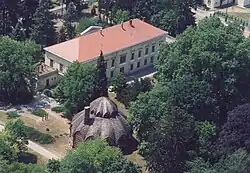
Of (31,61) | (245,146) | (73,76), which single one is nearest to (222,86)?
(245,146)

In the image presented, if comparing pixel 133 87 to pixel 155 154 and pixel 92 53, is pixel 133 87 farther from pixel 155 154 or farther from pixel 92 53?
pixel 155 154

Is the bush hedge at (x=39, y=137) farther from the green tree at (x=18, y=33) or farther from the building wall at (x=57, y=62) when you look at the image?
the green tree at (x=18, y=33)

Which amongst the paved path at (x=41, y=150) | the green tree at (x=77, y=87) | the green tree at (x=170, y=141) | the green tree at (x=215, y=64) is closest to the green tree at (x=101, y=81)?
the green tree at (x=77, y=87)

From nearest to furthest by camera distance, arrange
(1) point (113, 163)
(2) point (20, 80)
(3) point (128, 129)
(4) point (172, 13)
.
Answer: (1) point (113, 163), (3) point (128, 129), (2) point (20, 80), (4) point (172, 13)

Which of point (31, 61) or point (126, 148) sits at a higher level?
point (31, 61)

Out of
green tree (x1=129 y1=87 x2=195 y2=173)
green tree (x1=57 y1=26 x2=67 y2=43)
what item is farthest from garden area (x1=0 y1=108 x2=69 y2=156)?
green tree (x1=57 y1=26 x2=67 y2=43)

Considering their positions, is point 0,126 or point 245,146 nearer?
point 245,146
